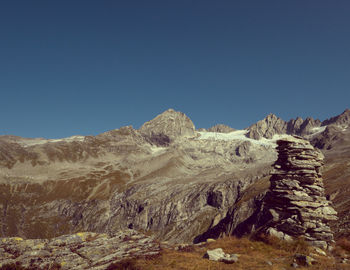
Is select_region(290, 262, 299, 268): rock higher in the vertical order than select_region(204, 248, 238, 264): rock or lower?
higher

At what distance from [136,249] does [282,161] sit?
21545mm

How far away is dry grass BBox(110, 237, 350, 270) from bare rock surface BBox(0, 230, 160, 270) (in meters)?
6.35

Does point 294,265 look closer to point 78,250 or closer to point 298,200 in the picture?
point 298,200

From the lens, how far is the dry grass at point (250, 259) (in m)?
21.1

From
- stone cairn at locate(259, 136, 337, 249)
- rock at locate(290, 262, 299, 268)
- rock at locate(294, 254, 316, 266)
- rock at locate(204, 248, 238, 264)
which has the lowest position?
rock at locate(204, 248, 238, 264)

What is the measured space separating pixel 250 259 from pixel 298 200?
10338mm

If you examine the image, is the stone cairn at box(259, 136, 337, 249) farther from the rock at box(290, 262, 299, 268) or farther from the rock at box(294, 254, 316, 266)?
the rock at box(290, 262, 299, 268)

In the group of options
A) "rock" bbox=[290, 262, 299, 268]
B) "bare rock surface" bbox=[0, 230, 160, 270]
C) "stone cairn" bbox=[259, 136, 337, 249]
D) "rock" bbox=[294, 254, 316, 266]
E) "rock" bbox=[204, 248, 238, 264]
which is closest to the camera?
"rock" bbox=[290, 262, 299, 268]

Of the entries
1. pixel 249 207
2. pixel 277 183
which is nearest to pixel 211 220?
pixel 249 207

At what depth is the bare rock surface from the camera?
3145 cm

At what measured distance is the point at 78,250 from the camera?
3625 centimetres

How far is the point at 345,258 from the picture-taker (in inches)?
955

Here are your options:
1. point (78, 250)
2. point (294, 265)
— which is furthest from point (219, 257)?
point (78, 250)

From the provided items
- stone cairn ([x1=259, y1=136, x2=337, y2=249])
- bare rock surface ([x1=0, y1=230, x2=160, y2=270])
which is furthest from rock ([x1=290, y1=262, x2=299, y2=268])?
bare rock surface ([x1=0, y1=230, x2=160, y2=270])
